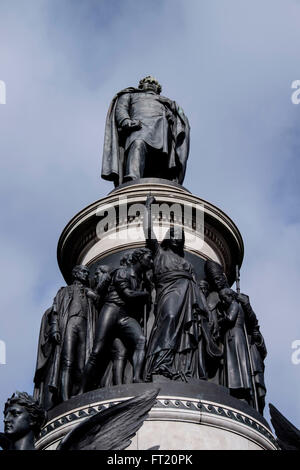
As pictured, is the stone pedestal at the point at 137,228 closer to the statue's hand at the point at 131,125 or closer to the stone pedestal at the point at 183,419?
the statue's hand at the point at 131,125

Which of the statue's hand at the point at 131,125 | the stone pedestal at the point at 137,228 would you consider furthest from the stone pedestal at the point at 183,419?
the statue's hand at the point at 131,125

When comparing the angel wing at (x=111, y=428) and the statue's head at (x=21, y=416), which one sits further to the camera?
the statue's head at (x=21, y=416)

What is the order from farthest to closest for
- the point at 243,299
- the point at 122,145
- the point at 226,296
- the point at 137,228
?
the point at 122,145, the point at 137,228, the point at 243,299, the point at 226,296

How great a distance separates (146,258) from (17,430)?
492 centimetres

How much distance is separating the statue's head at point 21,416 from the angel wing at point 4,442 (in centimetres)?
14

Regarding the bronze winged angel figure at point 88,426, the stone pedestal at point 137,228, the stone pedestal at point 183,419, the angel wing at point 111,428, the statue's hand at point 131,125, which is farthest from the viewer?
the statue's hand at point 131,125

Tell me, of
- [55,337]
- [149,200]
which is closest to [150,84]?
[149,200]

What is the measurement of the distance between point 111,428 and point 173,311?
345 cm

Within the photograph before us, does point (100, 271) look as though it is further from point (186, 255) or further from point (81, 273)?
point (186, 255)

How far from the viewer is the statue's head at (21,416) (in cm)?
1163

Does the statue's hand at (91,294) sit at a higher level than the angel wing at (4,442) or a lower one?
higher

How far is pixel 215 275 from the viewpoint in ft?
53.6

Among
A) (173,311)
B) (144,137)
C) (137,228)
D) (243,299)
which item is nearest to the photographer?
(173,311)
